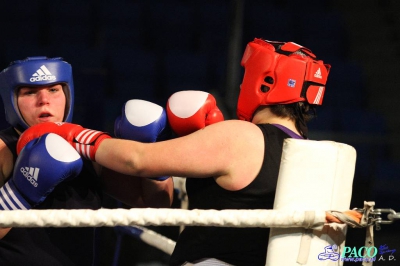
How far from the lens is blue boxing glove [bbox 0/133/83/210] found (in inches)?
62.1

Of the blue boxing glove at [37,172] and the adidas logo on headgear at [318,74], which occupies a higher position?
the adidas logo on headgear at [318,74]

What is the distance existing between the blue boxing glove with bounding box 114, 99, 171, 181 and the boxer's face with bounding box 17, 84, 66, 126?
257mm

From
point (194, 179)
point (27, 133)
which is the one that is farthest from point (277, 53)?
point (27, 133)

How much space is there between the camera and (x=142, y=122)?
5.56 ft

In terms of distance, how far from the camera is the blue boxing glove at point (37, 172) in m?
1.58

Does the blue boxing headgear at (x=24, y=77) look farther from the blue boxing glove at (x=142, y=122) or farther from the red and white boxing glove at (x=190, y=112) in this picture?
the red and white boxing glove at (x=190, y=112)

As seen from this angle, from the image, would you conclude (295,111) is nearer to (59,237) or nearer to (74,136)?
(74,136)

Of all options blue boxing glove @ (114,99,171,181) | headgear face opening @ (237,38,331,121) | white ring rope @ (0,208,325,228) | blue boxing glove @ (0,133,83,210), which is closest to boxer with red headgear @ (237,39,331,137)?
headgear face opening @ (237,38,331,121)

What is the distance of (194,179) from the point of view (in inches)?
65.5

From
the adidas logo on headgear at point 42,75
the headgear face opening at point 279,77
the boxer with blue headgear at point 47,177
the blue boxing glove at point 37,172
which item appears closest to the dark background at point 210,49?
the boxer with blue headgear at point 47,177

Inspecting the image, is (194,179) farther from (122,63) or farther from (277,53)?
(122,63)

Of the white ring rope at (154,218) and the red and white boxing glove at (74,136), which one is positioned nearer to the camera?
the white ring rope at (154,218)

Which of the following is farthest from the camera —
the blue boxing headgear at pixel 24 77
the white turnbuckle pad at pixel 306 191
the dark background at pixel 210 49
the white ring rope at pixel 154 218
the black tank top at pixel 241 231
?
the dark background at pixel 210 49

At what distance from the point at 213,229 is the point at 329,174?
13.2 inches
